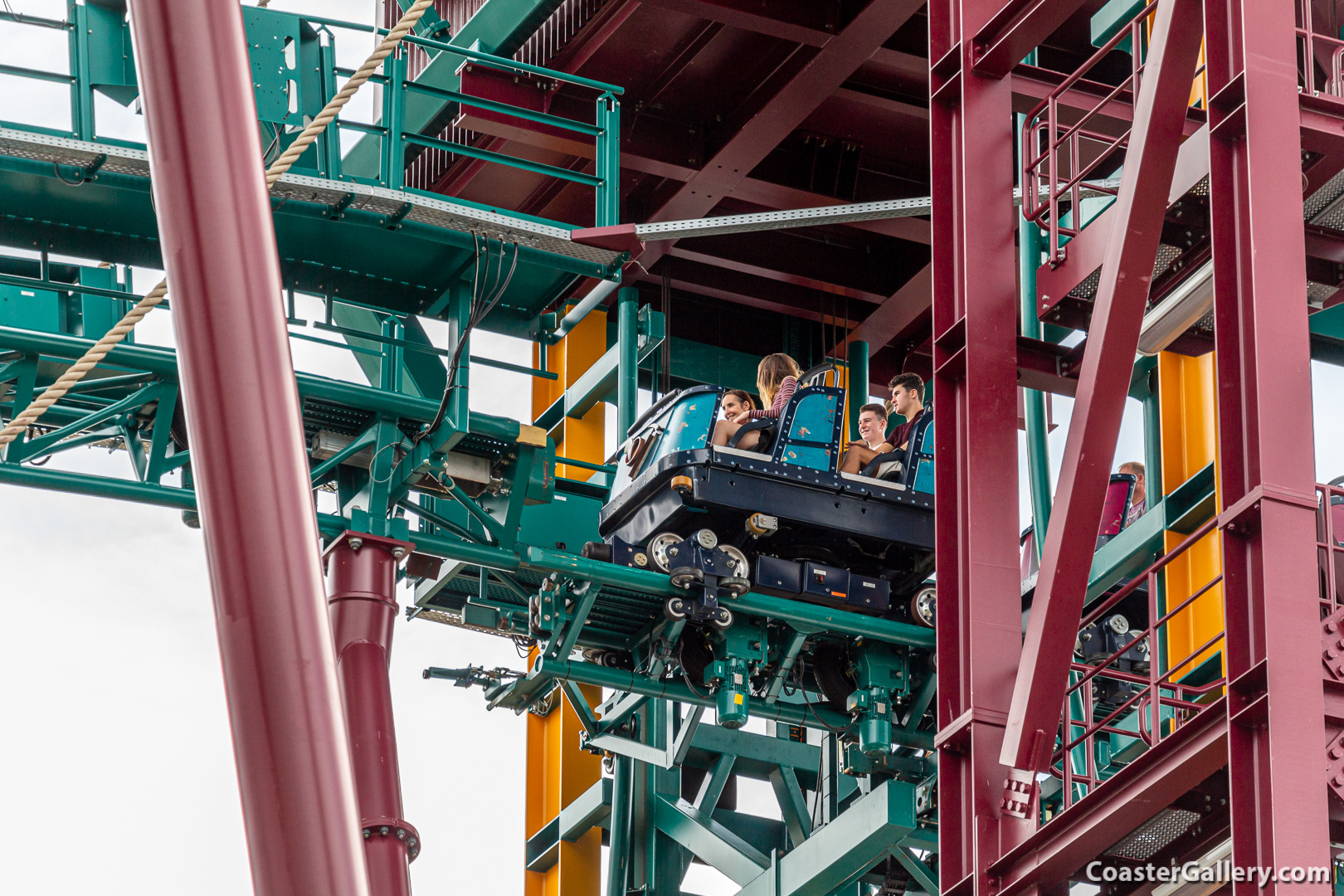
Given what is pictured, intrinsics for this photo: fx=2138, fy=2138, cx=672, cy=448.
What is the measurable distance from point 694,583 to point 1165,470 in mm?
4489

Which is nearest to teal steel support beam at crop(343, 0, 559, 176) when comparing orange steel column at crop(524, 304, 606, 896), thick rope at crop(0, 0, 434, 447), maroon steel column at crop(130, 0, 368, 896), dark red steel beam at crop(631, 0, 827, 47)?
dark red steel beam at crop(631, 0, 827, 47)

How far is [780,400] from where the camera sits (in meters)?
18.8

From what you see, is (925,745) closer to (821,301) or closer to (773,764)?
(773,764)

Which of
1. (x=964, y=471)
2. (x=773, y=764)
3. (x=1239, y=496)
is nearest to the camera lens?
(x=1239, y=496)

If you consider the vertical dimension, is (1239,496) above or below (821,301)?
below

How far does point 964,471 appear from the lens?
10328mm

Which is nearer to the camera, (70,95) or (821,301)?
(70,95)

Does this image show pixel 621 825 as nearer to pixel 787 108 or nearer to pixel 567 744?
pixel 567 744

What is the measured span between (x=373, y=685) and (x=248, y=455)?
35.1 ft

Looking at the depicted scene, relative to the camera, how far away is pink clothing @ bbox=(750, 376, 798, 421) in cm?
1861

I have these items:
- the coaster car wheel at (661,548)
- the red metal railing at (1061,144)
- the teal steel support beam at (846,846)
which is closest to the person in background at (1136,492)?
the teal steel support beam at (846,846)

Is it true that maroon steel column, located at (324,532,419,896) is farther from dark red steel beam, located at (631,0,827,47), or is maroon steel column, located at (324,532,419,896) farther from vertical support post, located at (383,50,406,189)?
dark red steel beam, located at (631,0,827,47)

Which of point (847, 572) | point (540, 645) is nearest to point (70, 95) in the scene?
point (540, 645)

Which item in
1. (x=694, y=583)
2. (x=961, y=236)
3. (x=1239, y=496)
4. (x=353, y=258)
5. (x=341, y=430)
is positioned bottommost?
(x=1239, y=496)
